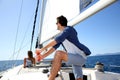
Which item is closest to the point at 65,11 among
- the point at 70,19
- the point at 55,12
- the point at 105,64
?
the point at 70,19

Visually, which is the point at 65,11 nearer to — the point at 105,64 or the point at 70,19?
the point at 70,19

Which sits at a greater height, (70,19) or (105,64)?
(70,19)

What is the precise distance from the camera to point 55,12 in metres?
5.97

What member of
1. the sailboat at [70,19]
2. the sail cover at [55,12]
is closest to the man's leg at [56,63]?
the sailboat at [70,19]

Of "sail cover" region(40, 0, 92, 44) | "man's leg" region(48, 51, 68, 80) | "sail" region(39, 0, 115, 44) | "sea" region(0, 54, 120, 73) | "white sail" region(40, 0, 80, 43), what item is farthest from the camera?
"sea" region(0, 54, 120, 73)

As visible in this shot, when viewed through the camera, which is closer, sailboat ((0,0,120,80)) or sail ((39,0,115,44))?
sail ((39,0,115,44))

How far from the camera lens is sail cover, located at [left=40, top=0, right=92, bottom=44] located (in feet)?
14.8

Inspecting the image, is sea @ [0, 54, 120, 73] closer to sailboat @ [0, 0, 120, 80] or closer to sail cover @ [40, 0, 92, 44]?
sailboat @ [0, 0, 120, 80]

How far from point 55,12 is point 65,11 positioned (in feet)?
3.02

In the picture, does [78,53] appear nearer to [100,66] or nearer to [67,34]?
[67,34]

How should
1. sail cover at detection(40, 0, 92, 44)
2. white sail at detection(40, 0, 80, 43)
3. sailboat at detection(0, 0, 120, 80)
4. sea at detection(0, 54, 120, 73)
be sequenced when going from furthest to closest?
sea at detection(0, 54, 120, 73) < white sail at detection(40, 0, 80, 43) < sail cover at detection(40, 0, 92, 44) < sailboat at detection(0, 0, 120, 80)

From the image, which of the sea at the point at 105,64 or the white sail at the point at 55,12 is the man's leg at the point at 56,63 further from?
the sea at the point at 105,64

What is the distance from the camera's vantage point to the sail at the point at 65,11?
3541 millimetres

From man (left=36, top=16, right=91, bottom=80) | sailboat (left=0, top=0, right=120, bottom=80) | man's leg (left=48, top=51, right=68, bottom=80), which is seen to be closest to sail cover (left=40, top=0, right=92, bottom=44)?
sailboat (left=0, top=0, right=120, bottom=80)
